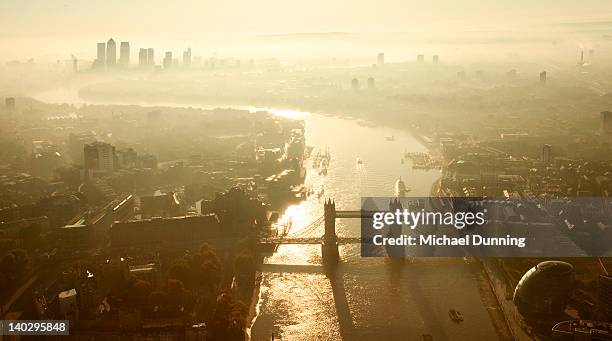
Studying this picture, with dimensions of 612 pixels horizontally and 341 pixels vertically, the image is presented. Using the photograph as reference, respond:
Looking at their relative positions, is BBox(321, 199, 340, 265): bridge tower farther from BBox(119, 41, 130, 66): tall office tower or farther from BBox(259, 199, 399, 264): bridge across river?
BBox(119, 41, 130, 66): tall office tower

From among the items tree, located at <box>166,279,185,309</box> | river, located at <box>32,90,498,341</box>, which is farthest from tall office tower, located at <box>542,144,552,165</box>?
tree, located at <box>166,279,185,309</box>


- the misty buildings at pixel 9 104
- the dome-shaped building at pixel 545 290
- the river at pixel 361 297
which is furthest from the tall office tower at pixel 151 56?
the dome-shaped building at pixel 545 290

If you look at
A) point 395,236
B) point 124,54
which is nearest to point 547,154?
point 395,236

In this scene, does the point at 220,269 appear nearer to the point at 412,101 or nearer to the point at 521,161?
the point at 521,161

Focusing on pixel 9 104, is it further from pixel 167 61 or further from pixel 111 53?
pixel 167 61

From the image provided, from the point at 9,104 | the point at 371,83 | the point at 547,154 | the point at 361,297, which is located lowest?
the point at 361,297

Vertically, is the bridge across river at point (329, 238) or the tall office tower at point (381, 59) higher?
the tall office tower at point (381, 59)

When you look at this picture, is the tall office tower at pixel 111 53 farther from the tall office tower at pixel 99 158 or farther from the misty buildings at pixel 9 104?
the tall office tower at pixel 99 158

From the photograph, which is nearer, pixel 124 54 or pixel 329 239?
pixel 329 239
